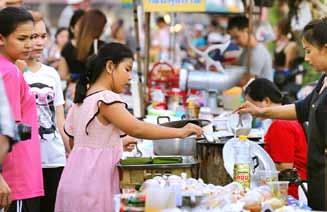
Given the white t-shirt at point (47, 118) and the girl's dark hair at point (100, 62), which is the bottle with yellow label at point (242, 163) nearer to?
the girl's dark hair at point (100, 62)

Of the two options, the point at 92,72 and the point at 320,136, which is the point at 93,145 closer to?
the point at 92,72

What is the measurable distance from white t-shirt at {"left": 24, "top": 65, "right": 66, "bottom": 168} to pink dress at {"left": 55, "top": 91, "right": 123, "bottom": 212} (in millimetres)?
609

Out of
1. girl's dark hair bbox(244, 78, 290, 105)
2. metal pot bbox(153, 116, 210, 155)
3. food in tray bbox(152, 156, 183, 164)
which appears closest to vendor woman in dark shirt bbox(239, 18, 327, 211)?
food in tray bbox(152, 156, 183, 164)

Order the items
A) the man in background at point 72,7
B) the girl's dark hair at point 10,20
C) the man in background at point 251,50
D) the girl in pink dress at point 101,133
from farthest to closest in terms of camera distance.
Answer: the man in background at point 72,7 → the man in background at point 251,50 → the girl's dark hair at point 10,20 → the girl in pink dress at point 101,133

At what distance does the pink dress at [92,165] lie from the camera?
4824 millimetres

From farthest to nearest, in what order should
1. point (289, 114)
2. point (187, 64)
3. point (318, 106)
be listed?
point (187, 64) → point (289, 114) → point (318, 106)

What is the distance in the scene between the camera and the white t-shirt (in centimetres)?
551

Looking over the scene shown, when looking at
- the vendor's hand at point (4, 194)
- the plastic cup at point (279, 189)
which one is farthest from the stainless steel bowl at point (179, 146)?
the vendor's hand at point (4, 194)

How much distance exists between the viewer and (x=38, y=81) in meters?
5.60

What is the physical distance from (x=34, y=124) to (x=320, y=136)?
5.53ft

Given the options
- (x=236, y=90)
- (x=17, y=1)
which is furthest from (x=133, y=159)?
(x=236, y=90)

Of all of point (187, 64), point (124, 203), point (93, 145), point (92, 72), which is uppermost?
point (187, 64)

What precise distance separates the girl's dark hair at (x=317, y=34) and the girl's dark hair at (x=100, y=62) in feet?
3.51

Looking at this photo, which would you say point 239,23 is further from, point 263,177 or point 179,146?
point 263,177
